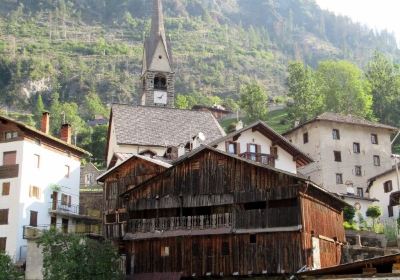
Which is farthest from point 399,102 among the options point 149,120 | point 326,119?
point 149,120

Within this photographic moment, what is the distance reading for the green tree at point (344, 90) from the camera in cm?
10219

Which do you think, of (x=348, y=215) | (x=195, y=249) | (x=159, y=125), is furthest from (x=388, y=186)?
(x=195, y=249)

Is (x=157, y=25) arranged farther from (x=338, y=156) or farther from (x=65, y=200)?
(x=65, y=200)

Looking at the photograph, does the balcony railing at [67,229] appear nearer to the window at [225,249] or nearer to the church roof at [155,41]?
the window at [225,249]

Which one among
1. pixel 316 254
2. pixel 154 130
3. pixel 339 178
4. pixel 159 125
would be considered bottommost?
pixel 316 254

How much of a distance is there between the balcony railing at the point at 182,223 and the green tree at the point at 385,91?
226ft

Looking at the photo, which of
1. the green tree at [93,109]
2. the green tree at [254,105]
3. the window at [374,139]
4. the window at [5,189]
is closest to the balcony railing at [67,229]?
the window at [5,189]

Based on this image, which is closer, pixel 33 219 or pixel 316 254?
pixel 316 254

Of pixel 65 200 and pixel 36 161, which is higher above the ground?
pixel 36 161

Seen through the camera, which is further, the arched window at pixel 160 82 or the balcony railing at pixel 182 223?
the arched window at pixel 160 82

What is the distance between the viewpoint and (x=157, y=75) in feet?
354

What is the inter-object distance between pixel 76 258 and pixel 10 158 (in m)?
18.4

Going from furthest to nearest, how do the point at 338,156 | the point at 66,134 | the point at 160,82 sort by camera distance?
1. the point at 160,82
2. the point at 338,156
3. the point at 66,134

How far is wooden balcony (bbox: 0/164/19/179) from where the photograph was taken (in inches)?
2217
